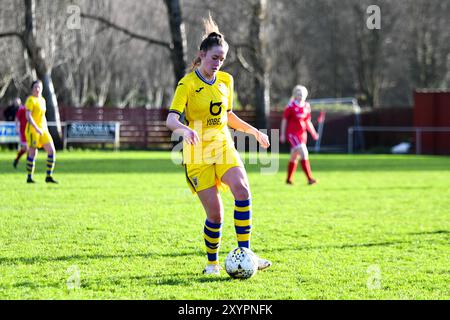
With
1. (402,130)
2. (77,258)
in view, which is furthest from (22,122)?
(402,130)

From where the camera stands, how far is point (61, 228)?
9.96 meters

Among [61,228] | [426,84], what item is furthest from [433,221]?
[426,84]

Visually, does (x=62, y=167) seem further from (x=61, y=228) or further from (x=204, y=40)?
(x=204, y=40)

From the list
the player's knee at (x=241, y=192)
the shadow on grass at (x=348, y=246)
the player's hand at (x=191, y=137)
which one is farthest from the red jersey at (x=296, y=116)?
the player's hand at (x=191, y=137)

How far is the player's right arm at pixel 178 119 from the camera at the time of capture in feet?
21.0

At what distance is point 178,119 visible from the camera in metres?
6.77

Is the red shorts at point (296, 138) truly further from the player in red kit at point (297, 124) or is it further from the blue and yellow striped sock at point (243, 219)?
the blue and yellow striped sock at point (243, 219)

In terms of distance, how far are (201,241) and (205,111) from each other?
2495 millimetres

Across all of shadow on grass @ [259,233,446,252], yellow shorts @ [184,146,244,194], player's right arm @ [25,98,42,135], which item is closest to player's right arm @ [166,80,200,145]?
yellow shorts @ [184,146,244,194]

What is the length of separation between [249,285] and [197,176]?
116 centimetres

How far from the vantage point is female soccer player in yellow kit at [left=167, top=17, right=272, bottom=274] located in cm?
695

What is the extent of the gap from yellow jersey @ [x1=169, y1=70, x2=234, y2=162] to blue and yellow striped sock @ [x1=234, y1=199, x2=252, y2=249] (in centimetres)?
53

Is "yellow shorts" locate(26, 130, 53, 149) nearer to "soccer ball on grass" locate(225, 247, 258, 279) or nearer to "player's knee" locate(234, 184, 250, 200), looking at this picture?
"player's knee" locate(234, 184, 250, 200)

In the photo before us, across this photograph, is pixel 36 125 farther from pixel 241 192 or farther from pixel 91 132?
pixel 91 132
